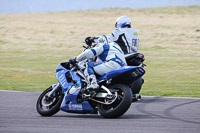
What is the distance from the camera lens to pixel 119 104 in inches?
268

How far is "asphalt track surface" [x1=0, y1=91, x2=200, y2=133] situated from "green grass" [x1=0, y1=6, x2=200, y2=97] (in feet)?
8.07

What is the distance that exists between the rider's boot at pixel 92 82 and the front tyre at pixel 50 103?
64cm

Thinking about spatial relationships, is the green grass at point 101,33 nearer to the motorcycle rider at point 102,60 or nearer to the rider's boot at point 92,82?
the motorcycle rider at point 102,60

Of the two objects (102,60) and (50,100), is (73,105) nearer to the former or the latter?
(50,100)

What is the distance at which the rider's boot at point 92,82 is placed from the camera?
23.6 ft

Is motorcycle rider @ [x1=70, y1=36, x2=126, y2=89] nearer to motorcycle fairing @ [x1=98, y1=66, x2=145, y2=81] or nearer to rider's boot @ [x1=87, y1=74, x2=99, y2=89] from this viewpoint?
rider's boot @ [x1=87, y1=74, x2=99, y2=89]

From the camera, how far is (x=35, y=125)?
256 inches

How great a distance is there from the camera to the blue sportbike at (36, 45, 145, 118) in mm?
6934

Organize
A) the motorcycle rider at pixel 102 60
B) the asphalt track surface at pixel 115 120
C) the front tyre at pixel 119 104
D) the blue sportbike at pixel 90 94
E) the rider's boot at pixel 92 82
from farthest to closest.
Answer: the motorcycle rider at pixel 102 60 → the rider's boot at pixel 92 82 → the blue sportbike at pixel 90 94 → the front tyre at pixel 119 104 → the asphalt track surface at pixel 115 120

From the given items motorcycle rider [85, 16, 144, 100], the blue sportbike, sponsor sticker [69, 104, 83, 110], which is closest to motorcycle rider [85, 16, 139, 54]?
motorcycle rider [85, 16, 144, 100]

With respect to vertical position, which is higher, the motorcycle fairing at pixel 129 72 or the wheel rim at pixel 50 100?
the motorcycle fairing at pixel 129 72

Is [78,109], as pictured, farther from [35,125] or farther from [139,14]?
[139,14]

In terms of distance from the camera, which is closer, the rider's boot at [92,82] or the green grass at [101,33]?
the rider's boot at [92,82]

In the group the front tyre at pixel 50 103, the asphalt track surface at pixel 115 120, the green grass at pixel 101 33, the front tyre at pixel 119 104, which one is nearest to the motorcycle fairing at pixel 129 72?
the front tyre at pixel 119 104
